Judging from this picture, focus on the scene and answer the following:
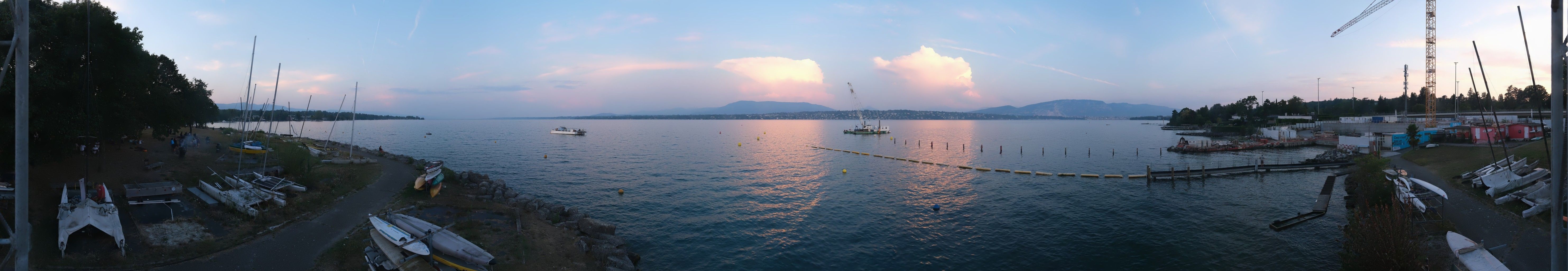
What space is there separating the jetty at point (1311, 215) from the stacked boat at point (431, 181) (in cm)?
3450

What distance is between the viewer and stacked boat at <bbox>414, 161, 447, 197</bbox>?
1011 inches

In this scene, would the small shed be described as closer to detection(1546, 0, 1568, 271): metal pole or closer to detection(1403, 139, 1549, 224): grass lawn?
detection(1546, 0, 1568, 271): metal pole

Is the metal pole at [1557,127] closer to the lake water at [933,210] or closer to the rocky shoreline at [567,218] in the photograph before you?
the lake water at [933,210]

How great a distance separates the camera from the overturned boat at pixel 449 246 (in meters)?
13.8

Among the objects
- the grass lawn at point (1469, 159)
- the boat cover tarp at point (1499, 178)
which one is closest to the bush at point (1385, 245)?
the grass lawn at point (1469, 159)

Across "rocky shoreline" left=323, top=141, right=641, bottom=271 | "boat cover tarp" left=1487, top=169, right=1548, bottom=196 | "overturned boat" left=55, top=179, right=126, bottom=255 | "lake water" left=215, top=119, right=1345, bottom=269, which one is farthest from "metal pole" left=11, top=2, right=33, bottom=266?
"boat cover tarp" left=1487, top=169, right=1548, bottom=196

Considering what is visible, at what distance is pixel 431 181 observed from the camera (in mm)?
26547

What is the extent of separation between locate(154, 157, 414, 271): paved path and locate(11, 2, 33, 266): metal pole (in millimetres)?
8786

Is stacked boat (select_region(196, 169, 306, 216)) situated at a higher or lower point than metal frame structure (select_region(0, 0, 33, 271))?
lower

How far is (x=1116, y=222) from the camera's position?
2336 centimetres

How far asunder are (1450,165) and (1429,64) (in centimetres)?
5011

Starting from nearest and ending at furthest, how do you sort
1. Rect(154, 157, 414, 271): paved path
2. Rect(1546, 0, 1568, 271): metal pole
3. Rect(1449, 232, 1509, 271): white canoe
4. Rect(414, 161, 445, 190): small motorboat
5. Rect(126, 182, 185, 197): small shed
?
Rect(1546, 0, 1568, 271): metal pole < Rect(1449, 232, 1509, 271): white canoe < Rect(154, 157, 414, 271): paved path < Rect(126, 182, 185, 197): small shed < Rect(414, 161, 445, 190): small motorboat

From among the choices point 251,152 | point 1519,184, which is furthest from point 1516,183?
point 251,152

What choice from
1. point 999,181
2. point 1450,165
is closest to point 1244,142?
point 1450,165
